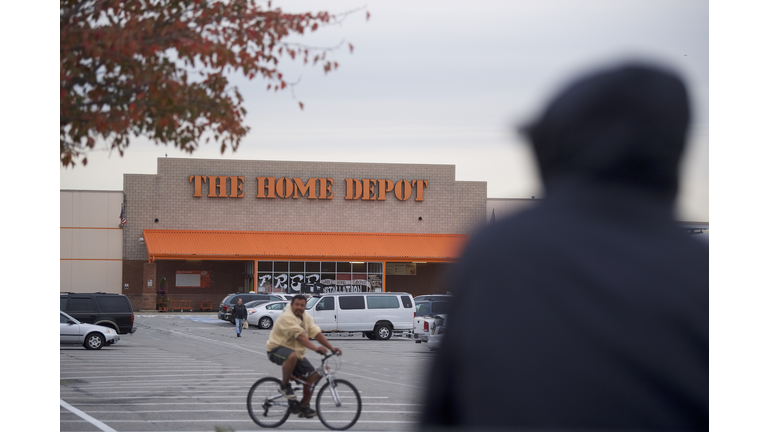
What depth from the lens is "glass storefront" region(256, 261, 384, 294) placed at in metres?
7.62

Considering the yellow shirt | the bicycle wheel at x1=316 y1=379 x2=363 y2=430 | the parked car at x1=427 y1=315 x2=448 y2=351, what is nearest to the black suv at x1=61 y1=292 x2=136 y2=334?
the yellow shirt

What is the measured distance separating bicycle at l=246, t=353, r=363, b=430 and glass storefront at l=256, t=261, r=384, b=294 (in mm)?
1111

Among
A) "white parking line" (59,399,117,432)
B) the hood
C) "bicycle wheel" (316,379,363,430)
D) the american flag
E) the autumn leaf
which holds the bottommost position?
"bicycle wheel" (316,379,363,430)

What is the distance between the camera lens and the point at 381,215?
26.8 feet

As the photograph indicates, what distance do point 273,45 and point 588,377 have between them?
4.10 metres

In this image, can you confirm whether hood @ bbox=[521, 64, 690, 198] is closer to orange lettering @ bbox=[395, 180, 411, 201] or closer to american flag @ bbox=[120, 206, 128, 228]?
orange lettering @ bbox=[395, 180, 411, 201]

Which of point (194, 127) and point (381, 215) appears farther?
point (381, 215)

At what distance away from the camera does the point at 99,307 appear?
629 centimetres

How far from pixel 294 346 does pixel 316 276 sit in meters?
2.92

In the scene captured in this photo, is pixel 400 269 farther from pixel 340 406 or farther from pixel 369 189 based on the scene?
pixel 340 406

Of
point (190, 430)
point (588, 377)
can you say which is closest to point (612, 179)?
point (588, 377)

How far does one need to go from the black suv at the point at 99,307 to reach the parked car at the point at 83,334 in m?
0.08
